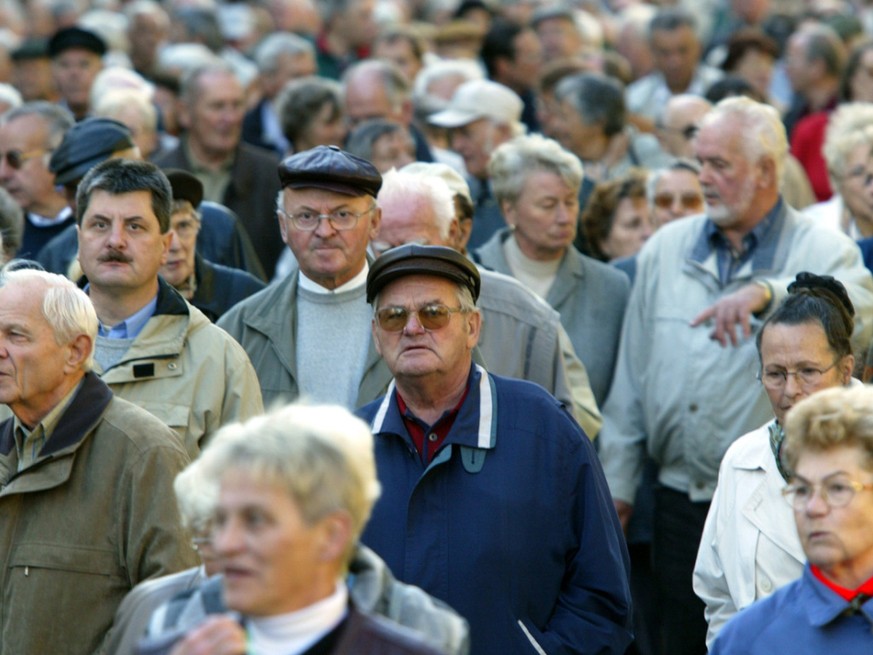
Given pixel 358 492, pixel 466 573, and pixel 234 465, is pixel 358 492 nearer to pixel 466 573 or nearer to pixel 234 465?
pixel 234 465

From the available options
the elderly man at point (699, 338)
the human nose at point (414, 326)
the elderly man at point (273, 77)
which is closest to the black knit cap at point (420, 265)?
the human nose at point (414, 326)

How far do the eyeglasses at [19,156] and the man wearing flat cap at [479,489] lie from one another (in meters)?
4.12

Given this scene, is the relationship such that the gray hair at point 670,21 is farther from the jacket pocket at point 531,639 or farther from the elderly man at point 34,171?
the jacket pocket at point 531,639

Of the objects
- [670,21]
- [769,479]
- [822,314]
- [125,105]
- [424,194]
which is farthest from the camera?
[670,21]

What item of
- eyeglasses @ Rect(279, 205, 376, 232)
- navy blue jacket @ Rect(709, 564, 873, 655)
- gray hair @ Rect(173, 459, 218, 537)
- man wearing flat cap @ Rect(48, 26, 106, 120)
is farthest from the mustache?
man wearing flat cap @ Rect(48, 26, 106, 120)

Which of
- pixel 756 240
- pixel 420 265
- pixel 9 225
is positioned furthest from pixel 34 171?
pixel 420 265

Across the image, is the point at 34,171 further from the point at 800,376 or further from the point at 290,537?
the point at 290,537

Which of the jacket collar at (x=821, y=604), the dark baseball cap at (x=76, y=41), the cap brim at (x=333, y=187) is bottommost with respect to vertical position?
the dark baseball cap at (x=76, y=41)

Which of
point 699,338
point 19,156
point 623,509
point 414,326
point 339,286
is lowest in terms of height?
point 623,509

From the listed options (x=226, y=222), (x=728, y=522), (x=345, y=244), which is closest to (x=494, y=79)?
(x=226, y=222)

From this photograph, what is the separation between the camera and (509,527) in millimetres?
5082

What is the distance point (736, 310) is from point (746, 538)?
1.51 m

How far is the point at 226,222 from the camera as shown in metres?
8.11

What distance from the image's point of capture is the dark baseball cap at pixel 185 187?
7.32m
